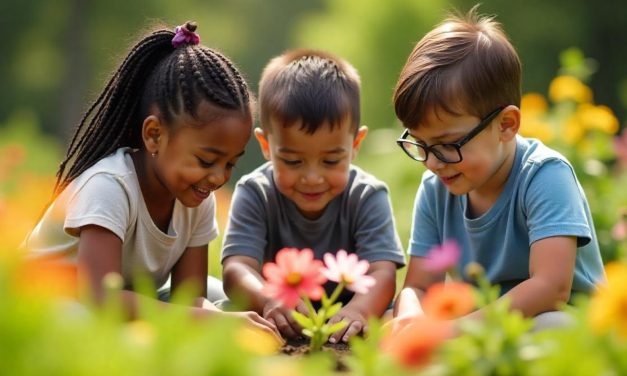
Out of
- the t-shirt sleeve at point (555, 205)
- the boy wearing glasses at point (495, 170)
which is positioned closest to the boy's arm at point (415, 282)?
the boy wearing glasses at point (495, 170)

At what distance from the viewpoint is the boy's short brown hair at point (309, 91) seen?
114 inches

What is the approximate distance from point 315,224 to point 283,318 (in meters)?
0.53

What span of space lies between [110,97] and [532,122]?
2.07m

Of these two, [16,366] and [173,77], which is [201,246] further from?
[16,366]

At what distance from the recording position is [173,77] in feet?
9.22

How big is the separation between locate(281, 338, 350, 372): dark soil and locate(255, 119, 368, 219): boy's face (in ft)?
1.69

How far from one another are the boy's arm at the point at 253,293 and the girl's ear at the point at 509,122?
2.51 feet

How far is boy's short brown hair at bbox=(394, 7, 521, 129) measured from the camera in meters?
2.62

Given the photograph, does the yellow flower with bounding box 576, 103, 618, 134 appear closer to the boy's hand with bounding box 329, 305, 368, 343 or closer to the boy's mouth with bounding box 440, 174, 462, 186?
the boy's mouth with bounding box 440, 174, 462, 186

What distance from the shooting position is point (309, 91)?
2.94 m

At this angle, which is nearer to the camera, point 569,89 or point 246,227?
point 246,227

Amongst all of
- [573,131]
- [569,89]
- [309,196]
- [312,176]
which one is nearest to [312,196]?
[309,196]

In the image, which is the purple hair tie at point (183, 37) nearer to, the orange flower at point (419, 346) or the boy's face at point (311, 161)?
the boy's face at point (311, 161)

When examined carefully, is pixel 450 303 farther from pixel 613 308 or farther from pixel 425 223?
pixel 425 223
